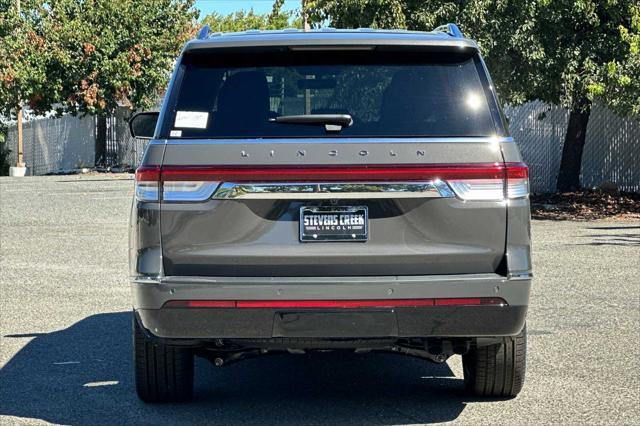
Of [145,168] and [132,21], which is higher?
[145,168]

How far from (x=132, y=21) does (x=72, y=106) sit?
3.46 m

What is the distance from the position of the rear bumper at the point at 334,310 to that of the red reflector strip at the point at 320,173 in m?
0.47

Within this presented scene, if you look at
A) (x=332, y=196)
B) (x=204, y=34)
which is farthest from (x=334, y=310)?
(x=204, y=34)

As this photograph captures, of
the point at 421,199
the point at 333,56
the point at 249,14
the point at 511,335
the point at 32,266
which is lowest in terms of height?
the point at 249,14

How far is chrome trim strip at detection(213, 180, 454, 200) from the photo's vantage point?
5711 mm

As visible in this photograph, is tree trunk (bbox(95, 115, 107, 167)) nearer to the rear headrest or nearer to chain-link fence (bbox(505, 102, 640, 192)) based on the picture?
chain-link fence (bbox(505, 102, 640, 192))

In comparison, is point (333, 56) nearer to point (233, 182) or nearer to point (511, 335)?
point (233, 182)

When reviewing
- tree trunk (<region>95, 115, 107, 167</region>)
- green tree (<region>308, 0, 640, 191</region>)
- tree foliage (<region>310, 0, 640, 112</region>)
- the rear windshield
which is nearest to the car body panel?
the rear windshield

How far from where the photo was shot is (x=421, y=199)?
577 cm

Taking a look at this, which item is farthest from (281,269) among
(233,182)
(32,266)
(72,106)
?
(72,106)

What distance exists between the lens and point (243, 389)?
7.29 m

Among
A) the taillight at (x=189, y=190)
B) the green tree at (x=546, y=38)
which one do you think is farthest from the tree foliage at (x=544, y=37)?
the taillight at (x=189, y=190)

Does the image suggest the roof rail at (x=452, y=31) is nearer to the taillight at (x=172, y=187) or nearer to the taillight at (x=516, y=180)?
the taillight at (x=516, y=180)

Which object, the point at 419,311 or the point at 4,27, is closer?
the point at 419,311
